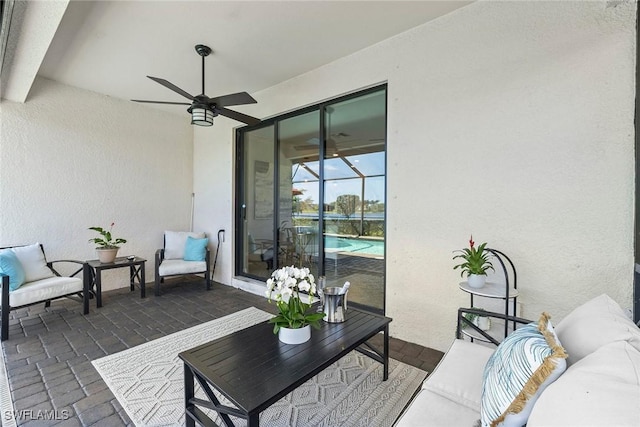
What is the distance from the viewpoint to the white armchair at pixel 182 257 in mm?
4164

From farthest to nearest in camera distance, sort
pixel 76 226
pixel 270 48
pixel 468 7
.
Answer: pixel 76 226, pixel 270 48, pixel 468 7

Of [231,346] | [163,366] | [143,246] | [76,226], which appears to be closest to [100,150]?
[76,226]

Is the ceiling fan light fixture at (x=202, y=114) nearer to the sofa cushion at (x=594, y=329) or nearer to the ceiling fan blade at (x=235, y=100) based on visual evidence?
the ceiling fan blade at (x=235, y=100)

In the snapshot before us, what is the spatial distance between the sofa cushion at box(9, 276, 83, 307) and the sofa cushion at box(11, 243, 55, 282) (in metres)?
0.09

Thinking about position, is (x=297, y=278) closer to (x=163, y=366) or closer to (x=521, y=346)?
(x=521, y=346)

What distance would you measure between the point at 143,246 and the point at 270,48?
3.86 metres

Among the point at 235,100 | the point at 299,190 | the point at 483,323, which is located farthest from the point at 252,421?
the point at 299,190

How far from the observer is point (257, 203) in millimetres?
4559

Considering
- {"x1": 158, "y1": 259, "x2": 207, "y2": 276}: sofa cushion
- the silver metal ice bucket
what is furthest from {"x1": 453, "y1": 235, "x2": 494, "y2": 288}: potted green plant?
{"x1": 158, "y1": 259, "x2": 207, "y2": 276}: sofa cushion

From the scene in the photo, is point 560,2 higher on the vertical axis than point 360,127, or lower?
higher

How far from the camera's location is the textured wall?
74.4 inches

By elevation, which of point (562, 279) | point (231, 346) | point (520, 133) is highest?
point (520, 133)

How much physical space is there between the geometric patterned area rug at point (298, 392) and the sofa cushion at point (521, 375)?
972mm

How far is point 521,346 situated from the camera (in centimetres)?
99
